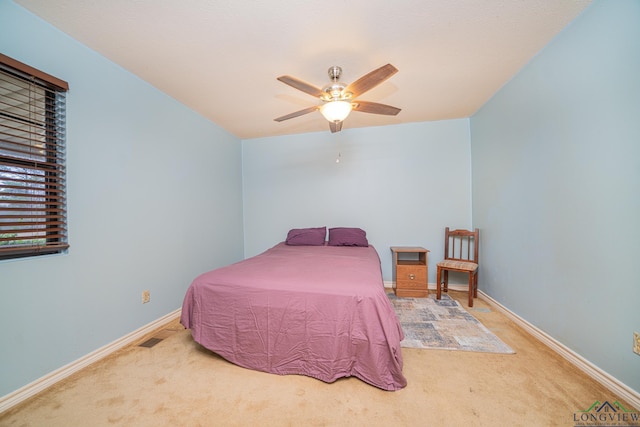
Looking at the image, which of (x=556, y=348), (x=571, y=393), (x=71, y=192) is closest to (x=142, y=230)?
(x=71, y=192)

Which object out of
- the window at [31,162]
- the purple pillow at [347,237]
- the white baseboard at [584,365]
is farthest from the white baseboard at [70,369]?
the white baseboard at [584,365]

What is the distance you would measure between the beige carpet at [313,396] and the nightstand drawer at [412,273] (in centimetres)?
121

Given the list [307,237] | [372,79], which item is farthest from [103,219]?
[372,79]

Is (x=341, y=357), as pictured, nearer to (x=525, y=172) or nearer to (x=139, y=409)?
(x=139, y=409)

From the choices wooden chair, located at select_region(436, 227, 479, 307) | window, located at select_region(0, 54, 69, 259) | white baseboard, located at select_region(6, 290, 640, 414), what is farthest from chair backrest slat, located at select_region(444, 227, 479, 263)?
window, located at select_region(0, 54, 69, 259)

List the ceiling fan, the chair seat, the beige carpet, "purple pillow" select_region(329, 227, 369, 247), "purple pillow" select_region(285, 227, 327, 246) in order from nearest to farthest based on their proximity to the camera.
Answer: the beige carpet
the ceiling fan
the chair seat
"purple pillow" select_region(329, 227, 369, 247)
"purple pillow" select_region(285, 227, 327, 246)

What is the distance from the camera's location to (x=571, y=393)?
1.33 meters

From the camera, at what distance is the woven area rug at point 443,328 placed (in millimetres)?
1838

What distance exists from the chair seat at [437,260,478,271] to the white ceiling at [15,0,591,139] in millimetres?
1978

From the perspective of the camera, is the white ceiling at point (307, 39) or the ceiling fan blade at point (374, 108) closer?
the white ceiling at point (307, 39)

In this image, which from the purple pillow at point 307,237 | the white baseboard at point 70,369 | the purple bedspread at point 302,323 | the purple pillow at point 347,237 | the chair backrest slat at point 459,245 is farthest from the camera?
the purple pillow at point 307,237

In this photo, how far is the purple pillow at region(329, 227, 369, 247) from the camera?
3148 millimetres

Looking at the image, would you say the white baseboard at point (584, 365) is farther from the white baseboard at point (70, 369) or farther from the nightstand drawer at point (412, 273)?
the white baseboard at point (70, 369)

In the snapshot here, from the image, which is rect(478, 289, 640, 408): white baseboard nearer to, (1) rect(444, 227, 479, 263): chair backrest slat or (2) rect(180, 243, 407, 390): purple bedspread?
(1) rect(444, 227, 479, 263): chair backrest slat
